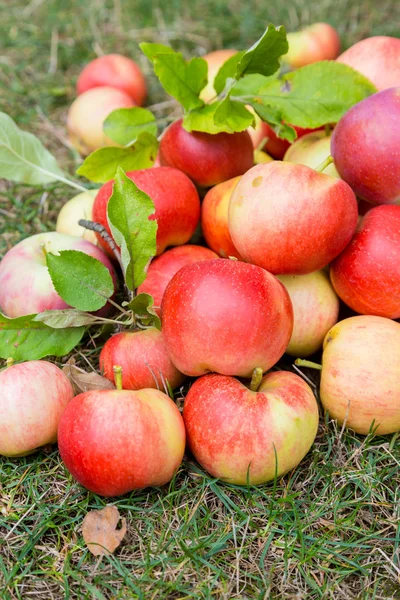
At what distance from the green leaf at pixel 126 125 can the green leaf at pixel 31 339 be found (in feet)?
2.42

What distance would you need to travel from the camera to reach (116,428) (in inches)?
52.6

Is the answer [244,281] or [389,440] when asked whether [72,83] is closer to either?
[244,281]

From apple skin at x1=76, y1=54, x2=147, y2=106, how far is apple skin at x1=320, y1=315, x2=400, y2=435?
1.88 m

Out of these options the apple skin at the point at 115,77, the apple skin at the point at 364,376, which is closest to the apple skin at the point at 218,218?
the apple skin at the point at 364,376

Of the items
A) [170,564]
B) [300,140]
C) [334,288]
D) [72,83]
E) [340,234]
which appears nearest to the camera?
[170,564]

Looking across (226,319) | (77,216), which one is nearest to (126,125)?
(77,216)

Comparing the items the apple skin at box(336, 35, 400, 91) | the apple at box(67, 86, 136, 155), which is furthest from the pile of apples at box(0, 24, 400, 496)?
the apple at box(67, 86, 136, 155)

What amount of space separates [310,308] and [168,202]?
1.71 feet

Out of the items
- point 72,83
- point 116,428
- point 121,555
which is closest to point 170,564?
point 121,555

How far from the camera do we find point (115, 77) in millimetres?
2918

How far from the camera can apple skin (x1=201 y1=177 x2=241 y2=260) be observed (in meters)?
1.81

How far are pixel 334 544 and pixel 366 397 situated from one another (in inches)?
14.7

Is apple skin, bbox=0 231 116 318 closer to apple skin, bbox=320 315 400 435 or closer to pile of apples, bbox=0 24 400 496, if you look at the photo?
pile of apples, bbox=0 24 400 496

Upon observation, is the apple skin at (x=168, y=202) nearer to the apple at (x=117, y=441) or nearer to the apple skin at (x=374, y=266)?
the apple skin at (x=374, y=266)
